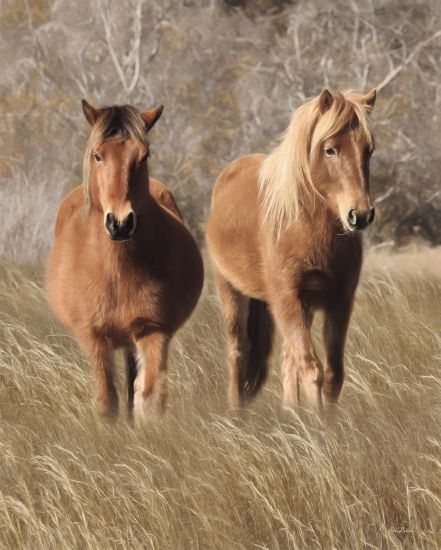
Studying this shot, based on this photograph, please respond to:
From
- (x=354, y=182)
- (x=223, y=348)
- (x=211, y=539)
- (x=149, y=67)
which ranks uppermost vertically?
(x=149, y=67)

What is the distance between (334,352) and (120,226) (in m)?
1.39

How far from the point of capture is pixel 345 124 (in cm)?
496

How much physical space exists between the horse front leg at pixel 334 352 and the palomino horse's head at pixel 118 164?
114 centimetres

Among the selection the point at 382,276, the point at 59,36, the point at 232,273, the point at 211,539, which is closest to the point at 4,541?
the point at 211,539

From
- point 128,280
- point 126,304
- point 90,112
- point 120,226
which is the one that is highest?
point 90,112

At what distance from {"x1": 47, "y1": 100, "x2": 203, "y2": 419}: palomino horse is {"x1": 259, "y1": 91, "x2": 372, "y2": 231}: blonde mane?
529 mm

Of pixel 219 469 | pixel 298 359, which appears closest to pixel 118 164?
pixel 298 359

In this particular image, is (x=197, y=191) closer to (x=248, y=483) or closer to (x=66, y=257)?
(x=66, y=257)

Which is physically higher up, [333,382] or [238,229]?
[238,229]

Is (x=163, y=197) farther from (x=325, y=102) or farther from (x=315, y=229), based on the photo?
(x=325, y=102)

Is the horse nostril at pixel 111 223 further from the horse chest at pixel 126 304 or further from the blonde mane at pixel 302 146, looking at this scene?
the blonde mane at pixel 302 146

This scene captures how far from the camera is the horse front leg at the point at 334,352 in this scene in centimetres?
523

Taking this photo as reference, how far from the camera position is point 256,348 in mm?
6121

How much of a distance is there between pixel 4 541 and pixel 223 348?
307 cm
